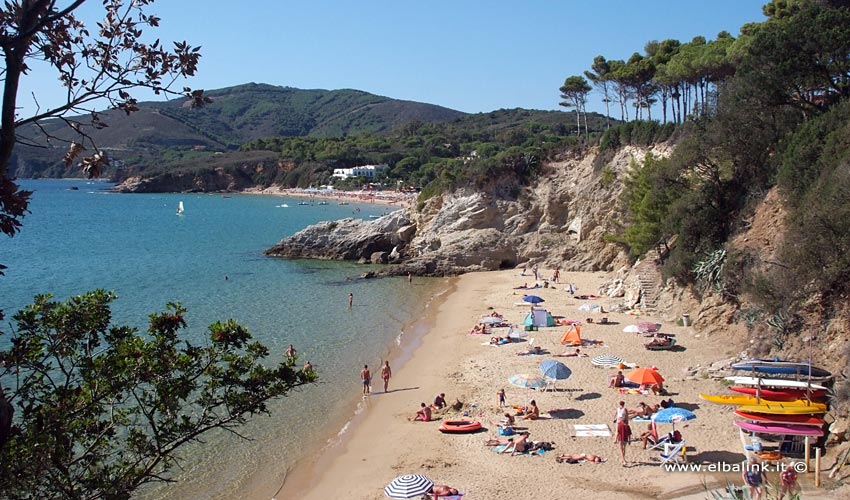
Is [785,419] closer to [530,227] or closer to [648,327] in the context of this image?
[648,327]

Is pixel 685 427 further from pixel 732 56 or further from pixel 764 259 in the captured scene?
pixel 732 56

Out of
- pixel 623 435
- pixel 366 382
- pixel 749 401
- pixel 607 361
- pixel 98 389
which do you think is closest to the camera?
pixel 98 389

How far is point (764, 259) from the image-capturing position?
20.6 metres

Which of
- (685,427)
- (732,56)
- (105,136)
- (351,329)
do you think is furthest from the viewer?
(105,136)

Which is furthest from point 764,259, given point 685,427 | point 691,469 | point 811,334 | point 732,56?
point 732,56

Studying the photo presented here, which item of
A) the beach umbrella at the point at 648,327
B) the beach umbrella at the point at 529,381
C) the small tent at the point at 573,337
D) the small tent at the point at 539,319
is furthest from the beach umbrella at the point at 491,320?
the beach umbrella at the point at 529,381

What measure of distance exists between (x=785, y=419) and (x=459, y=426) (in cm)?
722

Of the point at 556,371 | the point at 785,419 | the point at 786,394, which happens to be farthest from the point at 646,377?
the point at 785,419

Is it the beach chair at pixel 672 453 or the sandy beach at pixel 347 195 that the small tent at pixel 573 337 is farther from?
the sandy beach at pixel 347 195

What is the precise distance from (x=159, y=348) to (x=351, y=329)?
2262 centimetres

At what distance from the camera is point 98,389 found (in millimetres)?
5570

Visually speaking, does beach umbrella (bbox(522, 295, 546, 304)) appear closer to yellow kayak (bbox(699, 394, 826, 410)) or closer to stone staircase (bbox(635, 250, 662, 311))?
stone staircase (bbox(635, 250, 662, 311))

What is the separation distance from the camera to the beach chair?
44.9ft

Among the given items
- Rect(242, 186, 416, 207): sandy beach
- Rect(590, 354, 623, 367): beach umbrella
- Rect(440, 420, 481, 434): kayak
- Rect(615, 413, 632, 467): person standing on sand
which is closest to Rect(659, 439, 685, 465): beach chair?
Rect(615, 413, 632, 467): person standing on sand
